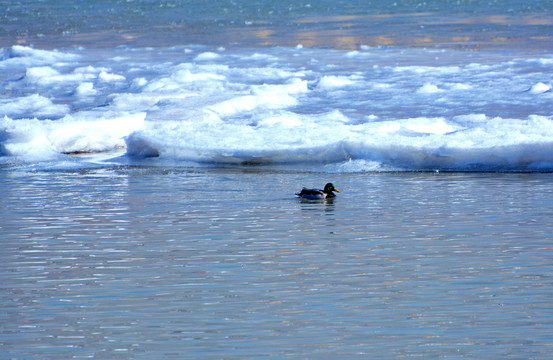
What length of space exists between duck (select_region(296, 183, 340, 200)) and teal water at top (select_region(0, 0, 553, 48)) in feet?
47.0

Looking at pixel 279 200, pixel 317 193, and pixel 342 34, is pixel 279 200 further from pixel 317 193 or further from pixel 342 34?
pixel 342 34

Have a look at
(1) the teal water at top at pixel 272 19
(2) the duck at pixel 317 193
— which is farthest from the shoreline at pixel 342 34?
(2) the duck at pixel 317 193

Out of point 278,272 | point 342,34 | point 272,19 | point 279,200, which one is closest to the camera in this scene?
point 278,272

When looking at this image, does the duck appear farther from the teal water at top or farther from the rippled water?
the teal water at top

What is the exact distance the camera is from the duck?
882 centimetres

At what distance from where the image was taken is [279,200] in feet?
29.7

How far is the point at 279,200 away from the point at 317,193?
1.37 ft

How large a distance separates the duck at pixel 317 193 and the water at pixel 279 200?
11 cm

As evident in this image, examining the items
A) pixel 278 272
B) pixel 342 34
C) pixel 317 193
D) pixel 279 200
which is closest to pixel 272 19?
pixel 342 34

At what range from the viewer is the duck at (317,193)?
8.82 m

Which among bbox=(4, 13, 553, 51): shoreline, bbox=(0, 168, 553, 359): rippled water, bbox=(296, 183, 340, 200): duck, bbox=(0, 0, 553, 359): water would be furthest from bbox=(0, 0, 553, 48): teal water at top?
bbox=(0, 168, 553, 359): rippled water

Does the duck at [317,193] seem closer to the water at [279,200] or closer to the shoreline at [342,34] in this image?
the water at [279,200]

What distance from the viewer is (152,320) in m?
5.12

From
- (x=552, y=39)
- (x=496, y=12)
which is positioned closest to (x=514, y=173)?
(x=552, y=39)
